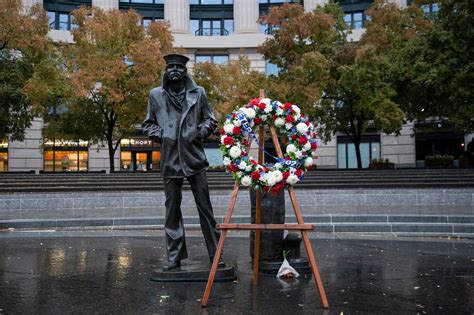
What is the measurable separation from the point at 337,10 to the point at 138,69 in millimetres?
15113

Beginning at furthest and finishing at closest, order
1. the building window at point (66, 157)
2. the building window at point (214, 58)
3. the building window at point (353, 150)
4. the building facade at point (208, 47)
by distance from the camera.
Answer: the building window at point (214, 58) < the building window at point (353, 150) < the building facade at point (208, 47) < the building window at point (66, 157)

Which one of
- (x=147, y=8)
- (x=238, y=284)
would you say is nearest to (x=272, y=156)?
(x=238, y=284)

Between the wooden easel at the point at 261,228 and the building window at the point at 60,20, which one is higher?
the building window at the point at 60,20

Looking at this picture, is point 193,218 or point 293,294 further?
point 193,218

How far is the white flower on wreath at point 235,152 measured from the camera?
20.5ft

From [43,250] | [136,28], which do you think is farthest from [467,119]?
[43,250]

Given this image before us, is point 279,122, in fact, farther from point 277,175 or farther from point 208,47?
point 208,47

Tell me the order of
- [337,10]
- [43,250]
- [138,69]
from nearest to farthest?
[43,250]
[138,69]
[337,10]

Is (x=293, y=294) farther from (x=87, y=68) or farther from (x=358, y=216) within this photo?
(x=87, y=68)

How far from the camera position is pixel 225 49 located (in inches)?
1939

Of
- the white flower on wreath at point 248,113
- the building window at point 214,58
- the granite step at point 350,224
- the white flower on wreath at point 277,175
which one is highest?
the building window at point 214,58

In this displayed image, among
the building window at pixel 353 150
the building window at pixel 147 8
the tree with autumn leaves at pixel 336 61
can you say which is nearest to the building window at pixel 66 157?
the building window at pixel 147 8

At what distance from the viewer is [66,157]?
47.1m

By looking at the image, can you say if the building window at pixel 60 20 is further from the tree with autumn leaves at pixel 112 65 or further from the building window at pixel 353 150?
the building window at pixel 353 150
